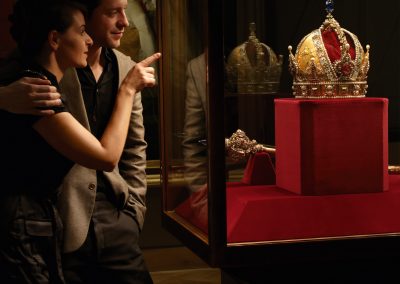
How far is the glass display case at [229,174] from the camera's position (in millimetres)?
2625

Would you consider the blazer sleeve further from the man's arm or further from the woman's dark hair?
the woman's dark hair

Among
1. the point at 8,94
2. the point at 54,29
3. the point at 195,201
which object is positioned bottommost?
the point at 195,201

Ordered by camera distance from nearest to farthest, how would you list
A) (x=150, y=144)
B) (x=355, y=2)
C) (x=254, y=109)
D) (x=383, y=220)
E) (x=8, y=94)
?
(x=8, y=94)
(x=383, y=220)
(x=254, y=109)
(x=355, y=2)
(x=150, y=144)

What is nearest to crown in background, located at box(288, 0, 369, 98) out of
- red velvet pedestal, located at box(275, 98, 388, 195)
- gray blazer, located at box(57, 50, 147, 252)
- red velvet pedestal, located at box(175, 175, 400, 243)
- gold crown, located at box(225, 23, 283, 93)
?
red velvet pedestal, located at box(275, 98, 388, 195)

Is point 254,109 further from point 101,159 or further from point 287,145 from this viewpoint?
point 101,159

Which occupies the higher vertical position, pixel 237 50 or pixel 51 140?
pixel 237 50

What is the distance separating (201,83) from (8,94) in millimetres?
672

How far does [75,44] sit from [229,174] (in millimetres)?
765

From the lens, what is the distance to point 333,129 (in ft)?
9.42

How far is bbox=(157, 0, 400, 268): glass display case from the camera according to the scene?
262cm

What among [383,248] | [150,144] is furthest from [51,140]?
[150,144]

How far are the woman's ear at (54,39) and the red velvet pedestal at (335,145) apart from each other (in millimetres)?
907

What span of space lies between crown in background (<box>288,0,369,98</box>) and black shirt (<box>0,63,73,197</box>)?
1103 mm

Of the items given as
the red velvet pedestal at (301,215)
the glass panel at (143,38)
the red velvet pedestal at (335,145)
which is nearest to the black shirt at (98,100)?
the red velvet pedestal at (301,215)
